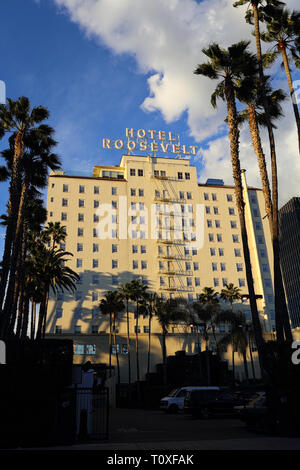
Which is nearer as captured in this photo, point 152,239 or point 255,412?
point 255,412

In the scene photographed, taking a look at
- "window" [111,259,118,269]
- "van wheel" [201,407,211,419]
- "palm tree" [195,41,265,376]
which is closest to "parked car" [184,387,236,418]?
"van wheel" [201,407,211,419]

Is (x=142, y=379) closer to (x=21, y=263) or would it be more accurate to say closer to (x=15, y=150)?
(x=21, y=263)

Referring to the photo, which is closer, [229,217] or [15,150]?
[15,150]

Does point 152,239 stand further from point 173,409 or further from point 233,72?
point 233,72

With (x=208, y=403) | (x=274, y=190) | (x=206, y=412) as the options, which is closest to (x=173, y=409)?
(x=206, y=412)

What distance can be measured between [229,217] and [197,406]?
67.5m

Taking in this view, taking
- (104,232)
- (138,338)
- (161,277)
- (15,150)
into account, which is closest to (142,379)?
(138,338)

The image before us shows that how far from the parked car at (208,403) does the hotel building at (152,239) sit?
4387cm

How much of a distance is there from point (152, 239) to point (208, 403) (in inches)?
2249

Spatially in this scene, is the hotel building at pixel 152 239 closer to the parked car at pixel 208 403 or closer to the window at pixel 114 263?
the window at pixel 114 263

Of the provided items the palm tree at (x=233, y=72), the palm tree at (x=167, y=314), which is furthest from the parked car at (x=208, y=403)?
the palm tree at (x=167, y=314)

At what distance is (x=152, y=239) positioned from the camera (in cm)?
8094

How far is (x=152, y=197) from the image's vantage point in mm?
84938

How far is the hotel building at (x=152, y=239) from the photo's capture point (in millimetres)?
72062
